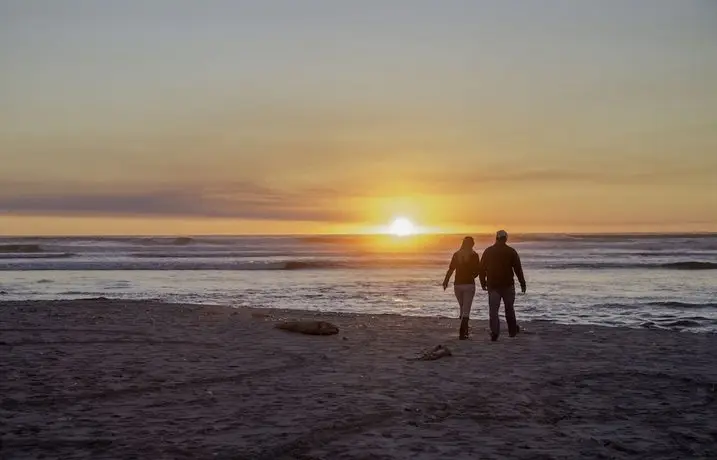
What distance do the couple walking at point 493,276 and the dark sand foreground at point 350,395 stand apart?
56 centimetres

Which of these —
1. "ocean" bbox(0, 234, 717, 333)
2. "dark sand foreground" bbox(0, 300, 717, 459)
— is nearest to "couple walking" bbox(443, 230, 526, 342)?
"dark sand foreground" bbox(0, 300, 717, 459)

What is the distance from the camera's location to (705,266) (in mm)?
42719

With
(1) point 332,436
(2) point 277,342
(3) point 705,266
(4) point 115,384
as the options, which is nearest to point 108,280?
(2) point 277,342

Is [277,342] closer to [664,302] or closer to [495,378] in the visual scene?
[495,378]

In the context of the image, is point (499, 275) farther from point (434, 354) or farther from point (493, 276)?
point (434, 354)

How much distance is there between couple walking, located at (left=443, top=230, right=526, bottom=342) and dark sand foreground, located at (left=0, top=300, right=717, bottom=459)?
0.56 m

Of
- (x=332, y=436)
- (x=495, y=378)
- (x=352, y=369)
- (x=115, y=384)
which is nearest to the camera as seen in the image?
(x=332, y=436)

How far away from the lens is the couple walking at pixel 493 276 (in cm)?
1316

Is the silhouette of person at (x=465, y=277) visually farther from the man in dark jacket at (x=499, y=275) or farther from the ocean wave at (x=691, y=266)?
the ocean wave at (x=691, y=266)

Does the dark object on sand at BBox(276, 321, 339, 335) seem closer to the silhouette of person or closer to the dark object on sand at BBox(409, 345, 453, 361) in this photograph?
the silhouette of person

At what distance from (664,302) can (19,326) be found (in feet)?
60.3

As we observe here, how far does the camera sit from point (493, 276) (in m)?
13.3

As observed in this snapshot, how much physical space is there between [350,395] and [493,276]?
A: 5801mm

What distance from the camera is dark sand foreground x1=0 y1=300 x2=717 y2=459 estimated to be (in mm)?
6277
